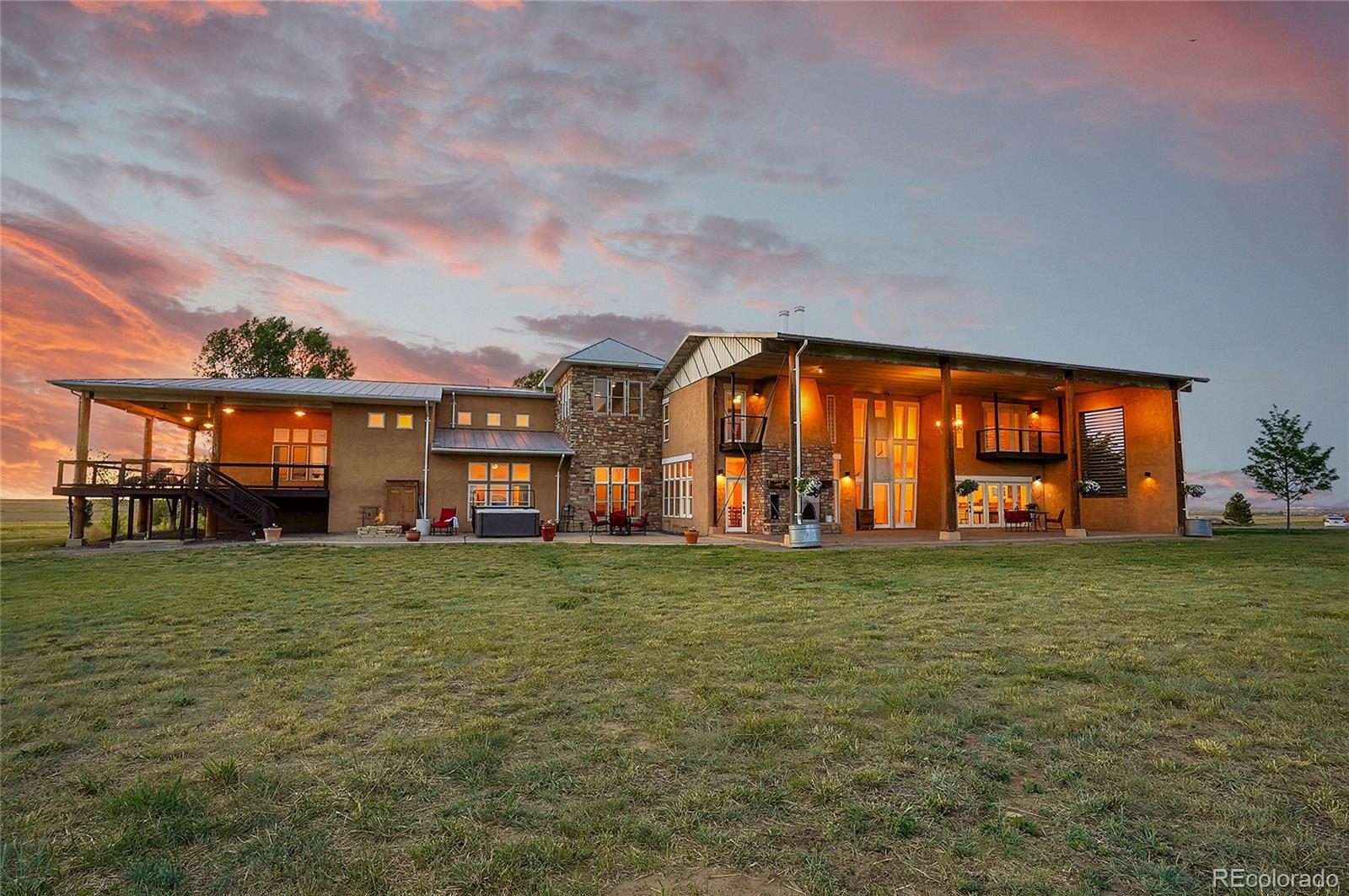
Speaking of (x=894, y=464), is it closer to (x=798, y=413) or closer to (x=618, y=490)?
(x=798, y=413)

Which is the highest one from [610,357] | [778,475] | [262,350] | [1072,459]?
[262,350]

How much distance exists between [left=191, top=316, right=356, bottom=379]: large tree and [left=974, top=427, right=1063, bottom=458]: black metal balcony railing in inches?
1346

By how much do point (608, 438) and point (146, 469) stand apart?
14781 millimetres

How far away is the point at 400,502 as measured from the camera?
2220 cm

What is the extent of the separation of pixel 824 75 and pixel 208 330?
36329 millimetres

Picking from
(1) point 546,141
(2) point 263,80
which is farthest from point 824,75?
(2) point 263,80

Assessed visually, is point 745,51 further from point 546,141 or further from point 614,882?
point 614,882

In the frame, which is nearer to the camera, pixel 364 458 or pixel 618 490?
pixel 364 458

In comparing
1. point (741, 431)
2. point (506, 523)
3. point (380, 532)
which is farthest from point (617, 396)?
point (380, 532)

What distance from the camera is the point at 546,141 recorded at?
16234 millimetres

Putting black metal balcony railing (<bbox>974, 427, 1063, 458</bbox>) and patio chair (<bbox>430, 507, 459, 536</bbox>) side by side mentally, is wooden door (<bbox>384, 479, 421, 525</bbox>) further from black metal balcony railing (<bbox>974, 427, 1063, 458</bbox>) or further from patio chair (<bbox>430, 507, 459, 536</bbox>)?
black metal balcony railing (<bbox>974, 427, 1063, 458</bbox>)

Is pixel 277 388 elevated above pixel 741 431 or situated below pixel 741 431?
above

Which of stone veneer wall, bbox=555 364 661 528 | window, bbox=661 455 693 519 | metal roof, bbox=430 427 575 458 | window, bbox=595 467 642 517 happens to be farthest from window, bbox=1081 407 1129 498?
metal roof, bbox=430 427 575 458

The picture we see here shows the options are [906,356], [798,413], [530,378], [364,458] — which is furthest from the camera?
[530,378]
